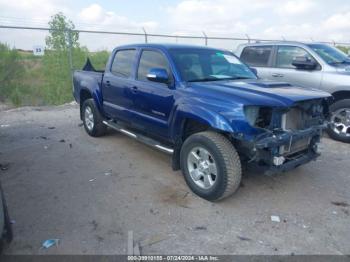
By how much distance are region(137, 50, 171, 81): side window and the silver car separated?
128 inches

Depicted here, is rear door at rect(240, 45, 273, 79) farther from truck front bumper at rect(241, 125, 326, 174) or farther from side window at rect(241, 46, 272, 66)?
truck front bumper at rect(241, 125, 326, 174)

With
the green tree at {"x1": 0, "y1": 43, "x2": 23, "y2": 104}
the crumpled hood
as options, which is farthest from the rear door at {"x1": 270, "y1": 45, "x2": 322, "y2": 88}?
the green tree at {"x1": 0, "y1": 43, "x2": 23, "y2": 104}

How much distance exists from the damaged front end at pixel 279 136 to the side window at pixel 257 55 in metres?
3.70

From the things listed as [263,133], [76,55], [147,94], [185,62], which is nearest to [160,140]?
[147,94]

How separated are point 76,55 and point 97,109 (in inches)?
452

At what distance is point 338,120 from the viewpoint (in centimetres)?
629

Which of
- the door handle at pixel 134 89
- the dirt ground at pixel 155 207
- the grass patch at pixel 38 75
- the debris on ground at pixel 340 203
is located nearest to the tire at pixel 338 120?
the dirt ground at pixel 155 207

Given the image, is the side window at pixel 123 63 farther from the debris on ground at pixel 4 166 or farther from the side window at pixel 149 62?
the debris on ground at pixel 4 166

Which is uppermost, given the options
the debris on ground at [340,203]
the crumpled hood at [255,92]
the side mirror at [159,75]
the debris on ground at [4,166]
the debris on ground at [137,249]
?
the side mirror at [159,75]

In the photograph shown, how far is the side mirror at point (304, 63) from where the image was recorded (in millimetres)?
6402

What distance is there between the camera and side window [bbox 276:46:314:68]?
6.85 metres

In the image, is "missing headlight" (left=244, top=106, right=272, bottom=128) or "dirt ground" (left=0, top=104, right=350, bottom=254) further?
"missing headlight" (left=244, top=106, right=272, bottom=128)

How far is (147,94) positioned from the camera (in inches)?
183

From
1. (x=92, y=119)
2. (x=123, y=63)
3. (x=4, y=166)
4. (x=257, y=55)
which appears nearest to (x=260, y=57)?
(x=257, y=55)
